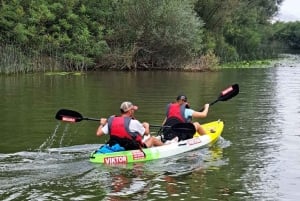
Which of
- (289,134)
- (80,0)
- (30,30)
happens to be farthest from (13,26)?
(289,134)

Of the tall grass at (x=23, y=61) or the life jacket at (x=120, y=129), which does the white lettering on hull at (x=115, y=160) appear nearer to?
the life jacket at (x=120, y=129)

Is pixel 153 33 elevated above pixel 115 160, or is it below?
above

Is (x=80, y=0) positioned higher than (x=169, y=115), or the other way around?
(x=80, y=0)

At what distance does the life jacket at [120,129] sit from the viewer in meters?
10.7

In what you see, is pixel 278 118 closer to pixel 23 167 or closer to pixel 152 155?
pixel 152 155

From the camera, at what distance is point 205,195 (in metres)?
8.80

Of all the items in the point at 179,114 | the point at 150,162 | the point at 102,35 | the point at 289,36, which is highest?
the point at 289,36

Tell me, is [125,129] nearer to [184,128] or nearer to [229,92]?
[184,128]

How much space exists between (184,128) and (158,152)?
40.6 inches

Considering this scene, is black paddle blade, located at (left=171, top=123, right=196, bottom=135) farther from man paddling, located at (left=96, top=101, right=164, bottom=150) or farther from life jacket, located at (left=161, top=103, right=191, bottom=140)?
man paddling, located at (left=96, top=101, right=164, bottom=150)

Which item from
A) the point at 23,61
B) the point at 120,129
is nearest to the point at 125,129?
the point at 120,129

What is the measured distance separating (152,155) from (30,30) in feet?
92.3

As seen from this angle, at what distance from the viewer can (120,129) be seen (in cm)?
1072

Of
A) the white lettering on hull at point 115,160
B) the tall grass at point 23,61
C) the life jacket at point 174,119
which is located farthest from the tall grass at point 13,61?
the white lettering on hull at point 115,160
